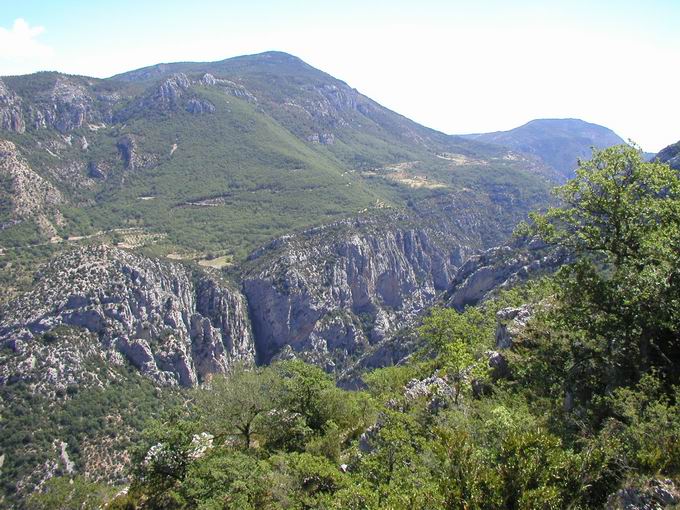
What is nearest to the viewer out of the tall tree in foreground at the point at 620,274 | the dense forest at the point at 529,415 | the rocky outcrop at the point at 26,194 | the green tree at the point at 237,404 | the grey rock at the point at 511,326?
the dense forest at the point at 529,415

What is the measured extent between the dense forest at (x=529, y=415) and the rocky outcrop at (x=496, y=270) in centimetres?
8627

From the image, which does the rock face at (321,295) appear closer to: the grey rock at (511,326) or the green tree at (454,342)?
the green tree at (454,342)

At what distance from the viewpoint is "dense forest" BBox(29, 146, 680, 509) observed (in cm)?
1219

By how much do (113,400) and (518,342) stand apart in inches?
3767

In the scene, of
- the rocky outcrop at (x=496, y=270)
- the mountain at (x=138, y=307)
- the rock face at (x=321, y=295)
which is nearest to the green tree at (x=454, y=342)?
the mountain at (x=138, y=307)

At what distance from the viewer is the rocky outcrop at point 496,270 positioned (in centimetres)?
11094

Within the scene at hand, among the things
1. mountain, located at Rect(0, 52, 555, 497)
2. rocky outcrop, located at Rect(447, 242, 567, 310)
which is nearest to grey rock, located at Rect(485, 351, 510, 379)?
mountain, located at Rect(0, 52, 555, 497)

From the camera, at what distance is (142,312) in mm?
129750

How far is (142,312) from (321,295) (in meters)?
65.3

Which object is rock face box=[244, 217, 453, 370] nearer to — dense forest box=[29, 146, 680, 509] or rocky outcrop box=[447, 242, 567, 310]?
rocky outcrop box=[447, 242, 567, 310]

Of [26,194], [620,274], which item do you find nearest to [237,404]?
[620,274]

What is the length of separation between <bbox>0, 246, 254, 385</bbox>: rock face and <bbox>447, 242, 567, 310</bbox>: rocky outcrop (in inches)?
2459

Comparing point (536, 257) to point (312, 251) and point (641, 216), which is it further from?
point (641, 216)

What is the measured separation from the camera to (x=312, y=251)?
174 meters
